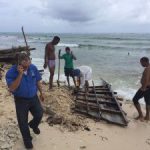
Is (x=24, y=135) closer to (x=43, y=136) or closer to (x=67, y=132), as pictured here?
(x=43, y=136)

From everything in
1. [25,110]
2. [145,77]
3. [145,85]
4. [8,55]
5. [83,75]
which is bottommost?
[8,55]

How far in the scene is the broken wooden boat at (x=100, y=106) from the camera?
8.10 metres

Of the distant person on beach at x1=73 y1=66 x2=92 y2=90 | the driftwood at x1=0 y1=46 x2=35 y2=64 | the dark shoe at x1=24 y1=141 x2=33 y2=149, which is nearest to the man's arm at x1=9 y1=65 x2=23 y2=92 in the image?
the dark shoe at x1=24 y1=141 x2=33 y2=149

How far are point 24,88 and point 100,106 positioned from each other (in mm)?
3950

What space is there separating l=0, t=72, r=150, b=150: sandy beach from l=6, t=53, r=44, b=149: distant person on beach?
0.53 m

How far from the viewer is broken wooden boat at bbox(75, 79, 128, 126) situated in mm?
8102

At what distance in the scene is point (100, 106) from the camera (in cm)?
884

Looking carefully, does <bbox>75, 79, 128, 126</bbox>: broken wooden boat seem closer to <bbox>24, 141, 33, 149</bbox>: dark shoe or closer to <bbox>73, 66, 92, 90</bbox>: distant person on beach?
<bbox>73, 66, 92, 90</bbox>: distant person on beach

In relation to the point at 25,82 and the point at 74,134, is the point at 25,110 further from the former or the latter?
the point at 74,134

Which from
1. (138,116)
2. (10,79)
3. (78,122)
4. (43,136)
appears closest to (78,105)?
(78,122)

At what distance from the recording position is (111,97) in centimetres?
997

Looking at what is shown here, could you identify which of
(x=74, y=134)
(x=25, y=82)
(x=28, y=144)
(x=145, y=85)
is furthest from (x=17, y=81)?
(x=145, y=85)

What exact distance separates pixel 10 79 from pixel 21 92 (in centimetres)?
31

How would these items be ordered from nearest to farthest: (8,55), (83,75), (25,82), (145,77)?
(25,82) → (145,77) → (83,75) → (8,55)
